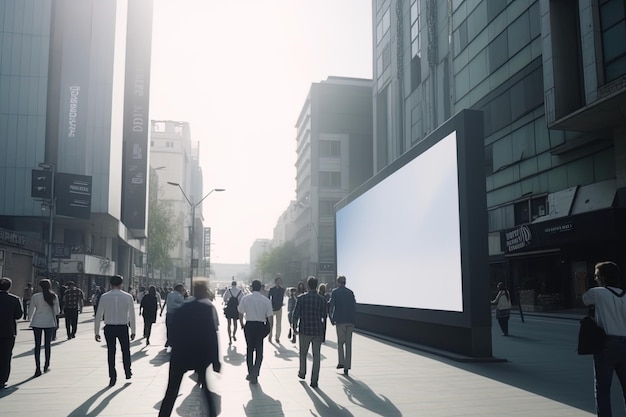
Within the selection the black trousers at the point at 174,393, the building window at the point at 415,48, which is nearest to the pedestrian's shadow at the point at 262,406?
the black trousers at the point at 174,393

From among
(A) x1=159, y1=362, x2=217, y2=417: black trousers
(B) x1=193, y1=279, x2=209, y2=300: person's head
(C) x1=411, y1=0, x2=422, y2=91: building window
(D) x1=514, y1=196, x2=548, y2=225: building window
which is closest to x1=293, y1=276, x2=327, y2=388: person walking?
(B) x1=193, y1=279, x2=209, y2=300: person's head

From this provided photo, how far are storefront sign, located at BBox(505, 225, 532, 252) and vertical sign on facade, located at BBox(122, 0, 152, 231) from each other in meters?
38.9

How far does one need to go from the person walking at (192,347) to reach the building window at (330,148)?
88899mm

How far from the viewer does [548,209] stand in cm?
3186

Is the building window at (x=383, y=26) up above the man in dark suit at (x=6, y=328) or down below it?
above

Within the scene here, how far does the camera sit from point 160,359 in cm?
1364

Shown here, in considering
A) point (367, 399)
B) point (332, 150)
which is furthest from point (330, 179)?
point (367, 399)

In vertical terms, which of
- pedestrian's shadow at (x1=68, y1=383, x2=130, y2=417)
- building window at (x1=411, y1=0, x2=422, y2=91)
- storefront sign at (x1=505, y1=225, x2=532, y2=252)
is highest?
building window at (x1=411, y1=0, x2=422, y2=91)

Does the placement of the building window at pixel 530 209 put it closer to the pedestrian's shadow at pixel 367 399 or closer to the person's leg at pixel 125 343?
the pedestrian's shadow at pixel 367 399

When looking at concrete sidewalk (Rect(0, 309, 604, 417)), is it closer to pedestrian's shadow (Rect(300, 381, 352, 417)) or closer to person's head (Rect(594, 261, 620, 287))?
pedestrian's shadow (Rect(300, 381, 352, 417))

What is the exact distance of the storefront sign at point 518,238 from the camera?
32.8 m

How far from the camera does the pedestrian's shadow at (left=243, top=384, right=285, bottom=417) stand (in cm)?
749

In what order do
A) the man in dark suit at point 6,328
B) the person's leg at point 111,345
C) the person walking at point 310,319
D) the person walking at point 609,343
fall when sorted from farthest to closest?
the person walking at point 310,319 < the person's leg at point 111,345 < the man in dark suit at point 6,328 < the person walking at point 609,343

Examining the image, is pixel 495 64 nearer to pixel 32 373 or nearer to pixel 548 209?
pixel 548 209
